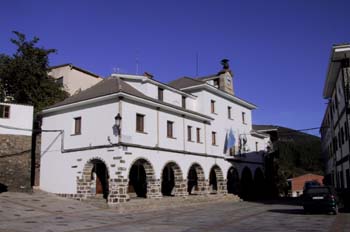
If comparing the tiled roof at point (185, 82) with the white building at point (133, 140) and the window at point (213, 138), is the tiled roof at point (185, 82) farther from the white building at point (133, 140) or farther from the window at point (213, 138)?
the window at point (213, 138)

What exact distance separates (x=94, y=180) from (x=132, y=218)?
7.17 m

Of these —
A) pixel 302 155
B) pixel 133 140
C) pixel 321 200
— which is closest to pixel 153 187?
pixel 133 140

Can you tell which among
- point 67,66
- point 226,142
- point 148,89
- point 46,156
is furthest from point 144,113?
point 67,66

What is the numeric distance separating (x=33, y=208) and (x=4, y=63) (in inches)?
721

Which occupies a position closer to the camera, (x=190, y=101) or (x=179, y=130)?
(x=179, y=130)

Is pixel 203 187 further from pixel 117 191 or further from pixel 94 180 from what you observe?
pixel 117 191

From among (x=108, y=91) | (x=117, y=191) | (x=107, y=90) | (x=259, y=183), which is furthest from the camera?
(x=259, y=183)

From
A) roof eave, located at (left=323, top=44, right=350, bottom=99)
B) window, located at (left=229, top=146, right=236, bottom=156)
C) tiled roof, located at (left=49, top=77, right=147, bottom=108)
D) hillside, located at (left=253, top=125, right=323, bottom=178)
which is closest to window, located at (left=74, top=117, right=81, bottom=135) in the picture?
tiled roof, located at (left=49, top=77, right=147, bottom=108)

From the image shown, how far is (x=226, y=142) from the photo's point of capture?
31.8 meters

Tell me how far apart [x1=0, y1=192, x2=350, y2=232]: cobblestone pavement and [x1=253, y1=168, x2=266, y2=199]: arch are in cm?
1349

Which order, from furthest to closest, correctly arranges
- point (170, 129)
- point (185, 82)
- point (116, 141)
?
point (185, 82) → point (170, 129) → point (116, 141)

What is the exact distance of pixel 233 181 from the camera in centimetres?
3362

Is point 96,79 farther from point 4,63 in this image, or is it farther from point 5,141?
point 5,141

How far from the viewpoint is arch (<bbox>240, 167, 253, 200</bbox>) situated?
34.9 meters
